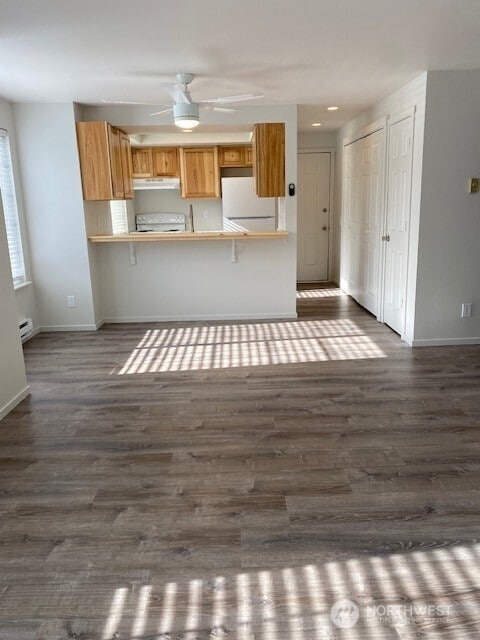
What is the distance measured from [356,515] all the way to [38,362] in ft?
10.7

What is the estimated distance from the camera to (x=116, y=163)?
5.08 metres

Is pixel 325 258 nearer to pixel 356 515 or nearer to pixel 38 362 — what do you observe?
pixel 38 362

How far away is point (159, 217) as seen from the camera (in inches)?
297

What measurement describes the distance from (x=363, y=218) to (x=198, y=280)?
2.24 metres

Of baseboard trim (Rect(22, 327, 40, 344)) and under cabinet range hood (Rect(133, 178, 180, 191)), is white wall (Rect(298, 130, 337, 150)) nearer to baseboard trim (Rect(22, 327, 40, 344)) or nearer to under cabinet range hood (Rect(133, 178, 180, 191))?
under cabinet range hood (Rect(133, 178, 180, 191))

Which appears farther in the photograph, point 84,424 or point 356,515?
point 84,424

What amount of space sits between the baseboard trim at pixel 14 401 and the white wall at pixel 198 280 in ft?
6.87

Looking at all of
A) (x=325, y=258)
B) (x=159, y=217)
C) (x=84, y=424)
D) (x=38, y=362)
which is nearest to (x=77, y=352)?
(x=38, y=362)

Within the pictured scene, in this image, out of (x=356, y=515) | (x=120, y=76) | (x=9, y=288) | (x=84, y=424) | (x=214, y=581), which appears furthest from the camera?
(x=120, y=76)

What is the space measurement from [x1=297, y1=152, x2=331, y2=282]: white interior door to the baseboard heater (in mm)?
4430

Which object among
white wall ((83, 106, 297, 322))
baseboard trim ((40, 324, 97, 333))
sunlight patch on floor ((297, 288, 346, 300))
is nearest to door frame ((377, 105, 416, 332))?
white wall ((83, 106, 297, 322))

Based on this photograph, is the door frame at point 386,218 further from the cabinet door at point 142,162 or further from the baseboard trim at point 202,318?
the cabinet door at point 142,162

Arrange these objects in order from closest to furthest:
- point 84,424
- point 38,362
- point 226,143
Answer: point 84,424
point 38,362
point 226,143

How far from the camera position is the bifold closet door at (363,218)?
17.6 ft
